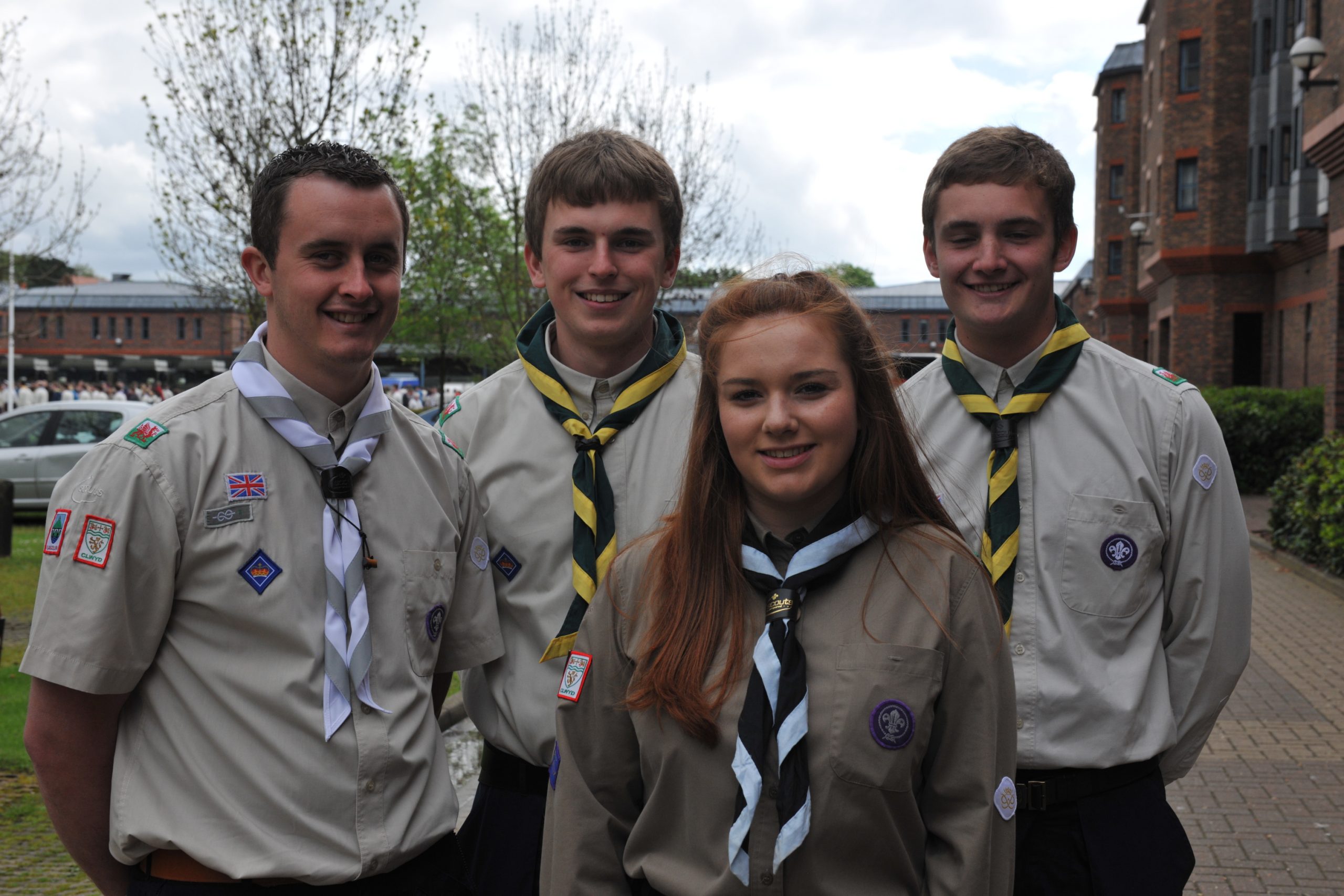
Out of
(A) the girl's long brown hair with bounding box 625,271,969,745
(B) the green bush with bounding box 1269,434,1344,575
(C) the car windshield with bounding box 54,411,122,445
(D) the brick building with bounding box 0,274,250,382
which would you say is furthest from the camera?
(D) the brick building with bounding box 0,274,250,382

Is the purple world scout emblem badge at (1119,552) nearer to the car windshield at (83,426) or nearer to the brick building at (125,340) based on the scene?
the car windshield at (83,426)

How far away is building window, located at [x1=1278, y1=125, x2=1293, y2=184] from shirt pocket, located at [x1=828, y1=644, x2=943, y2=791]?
95.8ft

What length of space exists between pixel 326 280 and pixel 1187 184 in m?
34.1

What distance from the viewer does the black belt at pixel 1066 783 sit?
9.05ft

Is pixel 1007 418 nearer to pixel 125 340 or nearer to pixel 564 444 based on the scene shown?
pixel 564 444

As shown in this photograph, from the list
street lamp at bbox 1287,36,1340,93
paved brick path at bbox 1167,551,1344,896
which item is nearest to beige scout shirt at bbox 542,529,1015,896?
paved brick path at bbox 1167,551,1344,896

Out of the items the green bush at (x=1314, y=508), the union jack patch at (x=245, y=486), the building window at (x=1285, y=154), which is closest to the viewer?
the union jack patch at (x=245, y=486)

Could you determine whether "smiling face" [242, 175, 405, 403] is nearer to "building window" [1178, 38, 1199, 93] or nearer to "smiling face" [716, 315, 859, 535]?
"smiling face" [716, 315, 859, 535]

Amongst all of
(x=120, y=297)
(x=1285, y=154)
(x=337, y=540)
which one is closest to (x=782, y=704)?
(x=337, y=540)

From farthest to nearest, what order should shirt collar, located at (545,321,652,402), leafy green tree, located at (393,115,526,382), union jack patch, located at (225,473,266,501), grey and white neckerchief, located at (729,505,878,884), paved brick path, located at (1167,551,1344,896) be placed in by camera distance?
leafy green tree, located at (393,115,526,382)
paved brick path, located at (1167,551,1344,896)
shirt collar, located at (545,321,652,402)
union jack patch, located at (225,473,266,501)
grey and white neckerchief, located at (729,505,878,884)

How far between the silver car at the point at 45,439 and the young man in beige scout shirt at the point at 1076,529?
16.7 meters

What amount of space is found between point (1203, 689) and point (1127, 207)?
49819mm

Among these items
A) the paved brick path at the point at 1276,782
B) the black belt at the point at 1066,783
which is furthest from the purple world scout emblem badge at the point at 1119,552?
the paved brick path at the point at 1276,782

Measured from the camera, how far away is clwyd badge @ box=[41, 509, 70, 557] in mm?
2334
